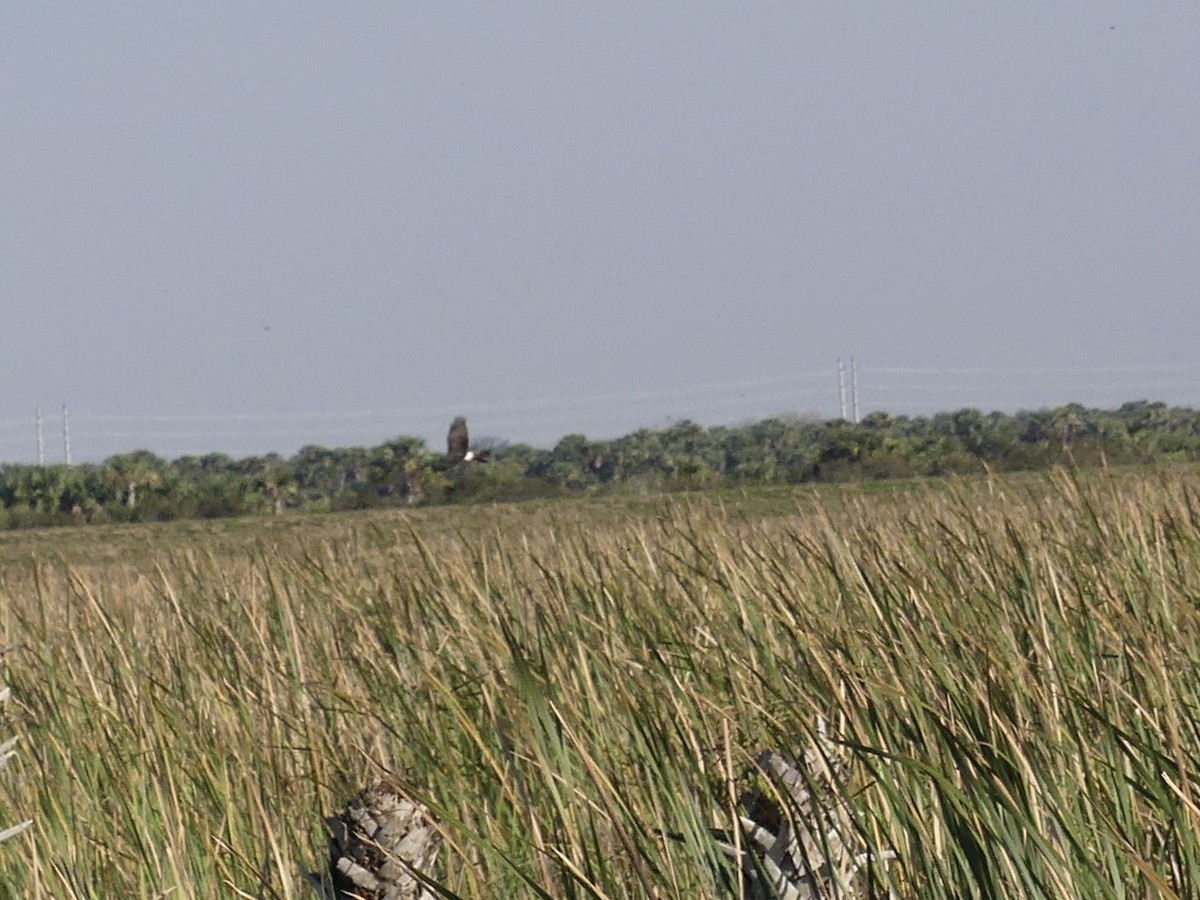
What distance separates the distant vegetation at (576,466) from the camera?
842 inches

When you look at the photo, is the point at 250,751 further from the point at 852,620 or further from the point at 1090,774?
the point at 1090,774

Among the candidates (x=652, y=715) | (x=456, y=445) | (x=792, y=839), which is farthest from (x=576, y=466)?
(x=792, y=839)

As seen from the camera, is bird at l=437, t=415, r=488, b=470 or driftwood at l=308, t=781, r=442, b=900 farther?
bird at l=437, t=415, r=488, b=470

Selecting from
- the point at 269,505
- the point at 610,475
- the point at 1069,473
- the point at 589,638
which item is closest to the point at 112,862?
the point at 589,638

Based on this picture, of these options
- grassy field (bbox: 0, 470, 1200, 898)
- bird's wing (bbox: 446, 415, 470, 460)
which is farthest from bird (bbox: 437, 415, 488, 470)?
grassy field (bbox: 0, 470, 1200, 898)

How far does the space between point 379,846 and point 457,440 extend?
83.8 ft

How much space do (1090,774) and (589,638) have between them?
5.29 ft

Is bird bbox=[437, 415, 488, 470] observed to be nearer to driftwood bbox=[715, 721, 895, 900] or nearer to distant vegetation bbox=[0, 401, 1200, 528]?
distant vegetation bbox=[0, 401, 1200, 528]

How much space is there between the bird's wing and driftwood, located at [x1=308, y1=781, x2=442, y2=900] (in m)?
25.4

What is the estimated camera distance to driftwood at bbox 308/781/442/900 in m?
1.27

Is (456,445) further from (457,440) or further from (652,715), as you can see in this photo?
(652,715)

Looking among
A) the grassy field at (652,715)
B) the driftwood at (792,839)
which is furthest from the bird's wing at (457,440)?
the driftwood at (792,839)

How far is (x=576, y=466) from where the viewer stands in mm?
36000

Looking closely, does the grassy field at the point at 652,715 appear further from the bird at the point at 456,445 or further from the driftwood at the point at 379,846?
the bird at the point at 456,445
